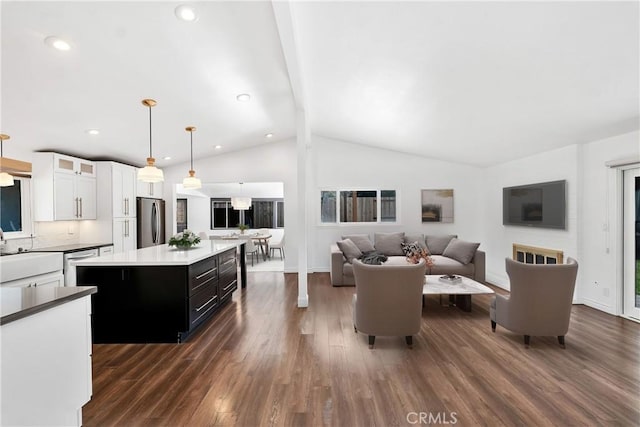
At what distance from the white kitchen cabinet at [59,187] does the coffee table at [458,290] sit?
17.7ft

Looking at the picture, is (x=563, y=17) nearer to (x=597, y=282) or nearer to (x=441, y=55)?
(x=441, y=55)

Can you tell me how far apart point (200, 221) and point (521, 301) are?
9.55 metres

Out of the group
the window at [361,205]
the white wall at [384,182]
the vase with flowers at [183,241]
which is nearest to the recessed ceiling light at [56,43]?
the vase with flowers at [183,241]

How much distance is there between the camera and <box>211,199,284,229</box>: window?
34.1ft

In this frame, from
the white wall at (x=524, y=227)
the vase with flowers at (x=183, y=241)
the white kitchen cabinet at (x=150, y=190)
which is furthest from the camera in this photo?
the white kitchen cabinet at (x=150, y=190)

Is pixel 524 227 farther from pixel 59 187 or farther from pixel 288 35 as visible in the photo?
pixel 59 187

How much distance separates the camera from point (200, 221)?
1027cm

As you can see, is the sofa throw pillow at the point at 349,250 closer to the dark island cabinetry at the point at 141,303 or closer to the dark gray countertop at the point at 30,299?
the dark island cabinetry at the point at 141,303

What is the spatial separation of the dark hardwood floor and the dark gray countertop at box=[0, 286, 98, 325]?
945 mm

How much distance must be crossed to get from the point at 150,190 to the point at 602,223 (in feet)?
25.4

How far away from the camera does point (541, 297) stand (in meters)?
2.84

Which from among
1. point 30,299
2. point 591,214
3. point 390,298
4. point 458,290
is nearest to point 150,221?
point 30,299

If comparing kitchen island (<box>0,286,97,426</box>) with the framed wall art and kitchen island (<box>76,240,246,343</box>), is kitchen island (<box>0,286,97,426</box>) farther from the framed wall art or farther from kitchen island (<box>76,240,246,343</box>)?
the framed wall art

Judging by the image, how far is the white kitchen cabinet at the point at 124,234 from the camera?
532 centimetres
